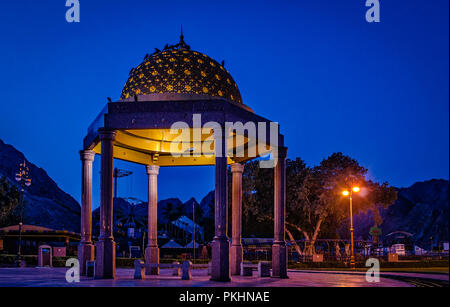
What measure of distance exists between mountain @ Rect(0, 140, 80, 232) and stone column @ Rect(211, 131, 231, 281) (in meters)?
88.5

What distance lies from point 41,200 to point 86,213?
114 meters

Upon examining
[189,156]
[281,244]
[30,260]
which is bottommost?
[30,260]

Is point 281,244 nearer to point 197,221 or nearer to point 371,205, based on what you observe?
point 371,205

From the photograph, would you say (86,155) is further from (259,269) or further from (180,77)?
(259,269)

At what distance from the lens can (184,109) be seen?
2222 cm

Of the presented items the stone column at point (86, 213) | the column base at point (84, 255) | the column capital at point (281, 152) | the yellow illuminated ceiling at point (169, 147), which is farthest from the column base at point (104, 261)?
the column capital at point (281, 152)

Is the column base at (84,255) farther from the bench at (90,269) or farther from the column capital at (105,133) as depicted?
the column capital at (105,133)

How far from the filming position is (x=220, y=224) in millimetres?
21156

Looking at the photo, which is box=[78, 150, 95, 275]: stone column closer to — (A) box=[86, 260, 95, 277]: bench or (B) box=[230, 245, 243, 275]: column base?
(A) box=[86, 260, 95, 277]: bench
